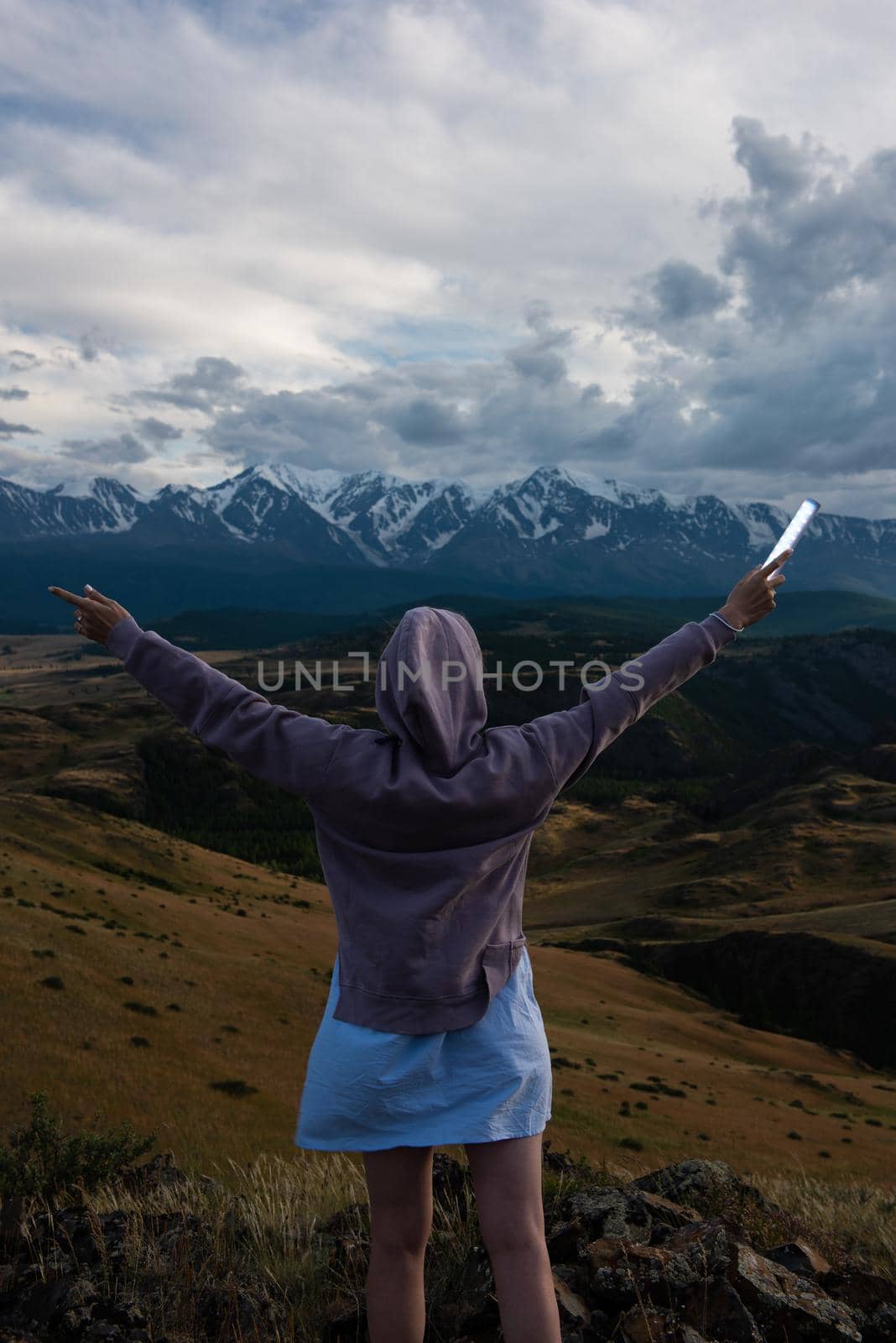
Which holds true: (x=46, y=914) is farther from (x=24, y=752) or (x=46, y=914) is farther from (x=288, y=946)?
(x=24, y=752)

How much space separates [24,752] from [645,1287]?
134119 mm

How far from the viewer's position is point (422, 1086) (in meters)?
3.33

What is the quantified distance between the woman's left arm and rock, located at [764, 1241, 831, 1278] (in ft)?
14.1

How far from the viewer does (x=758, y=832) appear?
95438mm

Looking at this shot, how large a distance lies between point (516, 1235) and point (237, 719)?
2.21 metres

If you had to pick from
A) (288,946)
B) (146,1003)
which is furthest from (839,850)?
(146,1003)

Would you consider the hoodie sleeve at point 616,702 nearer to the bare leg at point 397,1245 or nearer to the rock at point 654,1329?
the bare leg at point 397,1245

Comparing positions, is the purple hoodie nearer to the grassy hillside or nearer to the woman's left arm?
the woman's left arm

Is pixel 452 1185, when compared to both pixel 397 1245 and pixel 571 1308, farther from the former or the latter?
pixel 397 1245

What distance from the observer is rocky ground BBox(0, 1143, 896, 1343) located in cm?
428

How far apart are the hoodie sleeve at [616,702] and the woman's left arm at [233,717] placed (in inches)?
33.0

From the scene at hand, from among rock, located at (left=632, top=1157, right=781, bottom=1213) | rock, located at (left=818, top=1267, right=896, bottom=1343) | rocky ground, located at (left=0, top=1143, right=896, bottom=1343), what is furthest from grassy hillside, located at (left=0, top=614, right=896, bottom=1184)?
rock, located at (left=818, top=1267, right=896, bottom=1343)

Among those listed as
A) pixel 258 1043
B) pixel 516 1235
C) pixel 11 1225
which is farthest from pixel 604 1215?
pixel 258 1043

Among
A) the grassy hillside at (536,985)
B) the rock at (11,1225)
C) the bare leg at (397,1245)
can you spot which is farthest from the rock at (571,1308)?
the grassy hillside at (536,985)
